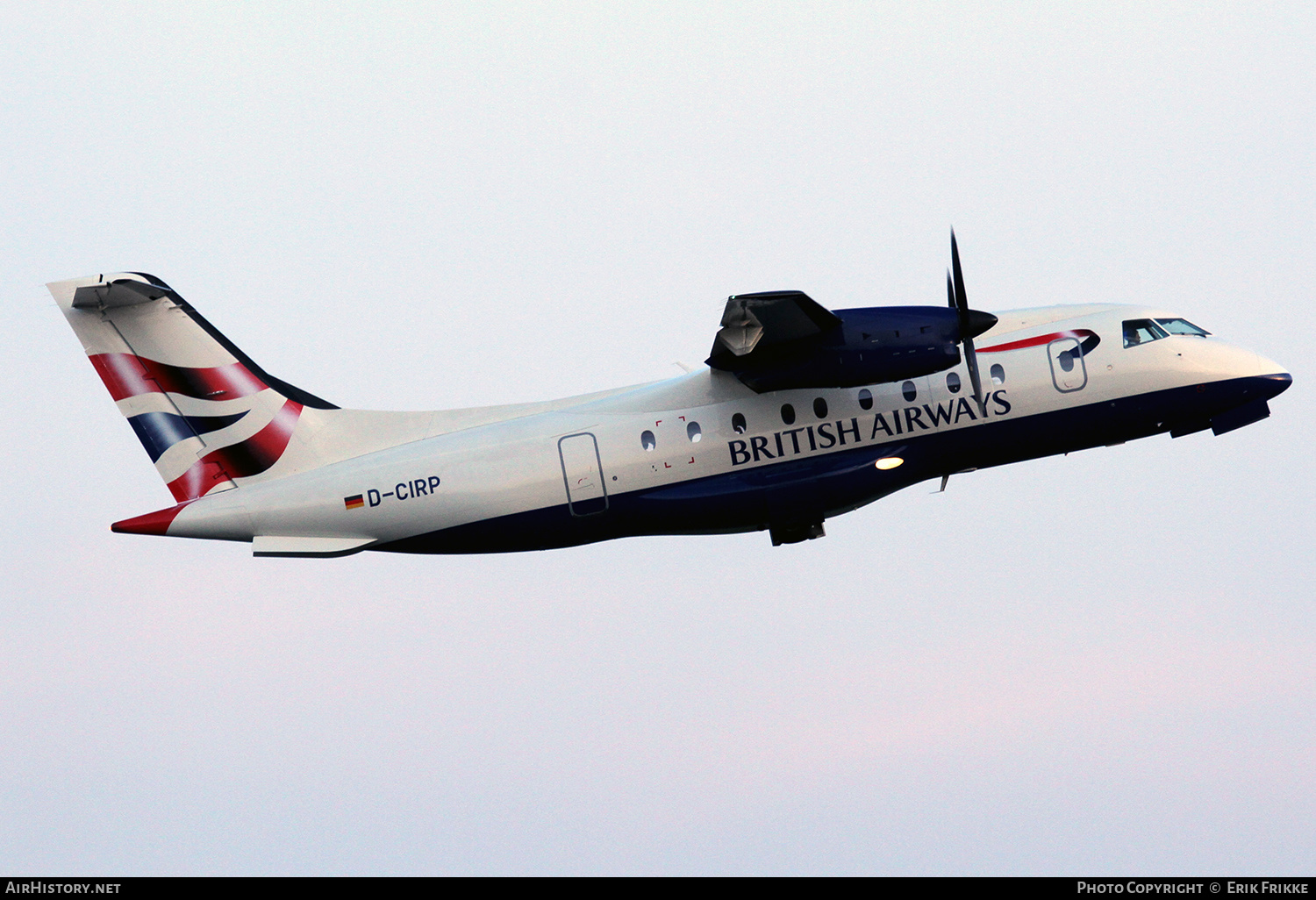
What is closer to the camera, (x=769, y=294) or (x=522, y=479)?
(x=769, y=294)

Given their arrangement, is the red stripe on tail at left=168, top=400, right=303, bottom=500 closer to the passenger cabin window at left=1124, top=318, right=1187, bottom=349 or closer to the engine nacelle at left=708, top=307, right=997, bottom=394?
the engine nacelle at left=708, top=307, right=997, bottom=394

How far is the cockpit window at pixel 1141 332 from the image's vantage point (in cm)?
2172

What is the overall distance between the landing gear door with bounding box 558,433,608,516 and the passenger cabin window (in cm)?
795

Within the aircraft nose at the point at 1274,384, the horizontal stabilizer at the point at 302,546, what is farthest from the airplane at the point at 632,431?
the aircraft nose at the point at 1274,384

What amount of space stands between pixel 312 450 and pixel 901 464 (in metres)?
8.40

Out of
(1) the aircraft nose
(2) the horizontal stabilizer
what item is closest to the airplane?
(2) the horizontal stabilizer

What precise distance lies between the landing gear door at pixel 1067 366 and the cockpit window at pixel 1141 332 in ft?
2.60

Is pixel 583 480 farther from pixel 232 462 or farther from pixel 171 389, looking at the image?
pixel 171 389

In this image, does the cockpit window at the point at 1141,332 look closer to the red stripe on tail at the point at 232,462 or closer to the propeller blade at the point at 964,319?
the propeller blade at the point at 964,319

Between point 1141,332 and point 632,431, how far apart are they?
302 inches

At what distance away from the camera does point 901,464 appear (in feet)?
69.4
